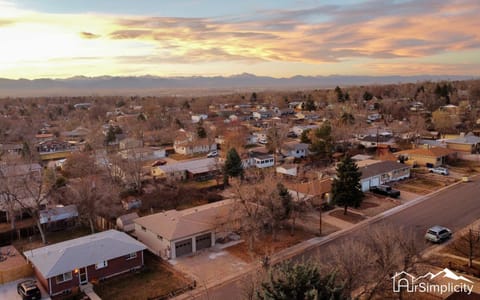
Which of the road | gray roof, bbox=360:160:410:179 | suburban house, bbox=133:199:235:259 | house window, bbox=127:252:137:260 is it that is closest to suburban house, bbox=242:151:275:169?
gray roof, bbox=360:160:410:179

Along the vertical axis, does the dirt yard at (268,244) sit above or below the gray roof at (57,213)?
below

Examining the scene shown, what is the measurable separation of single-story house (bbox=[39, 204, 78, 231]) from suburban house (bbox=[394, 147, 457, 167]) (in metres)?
38.7

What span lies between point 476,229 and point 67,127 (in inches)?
3345

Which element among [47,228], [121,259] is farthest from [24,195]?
[121,259]

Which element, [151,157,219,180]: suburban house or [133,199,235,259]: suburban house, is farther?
[151,157,219,180]: suburban house

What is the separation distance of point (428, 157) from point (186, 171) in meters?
29.7

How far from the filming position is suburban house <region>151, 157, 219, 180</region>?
44.9 m

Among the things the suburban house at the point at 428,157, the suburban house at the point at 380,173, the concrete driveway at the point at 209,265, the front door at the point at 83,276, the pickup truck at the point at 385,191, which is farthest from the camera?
the suburban house at the point at 428,157

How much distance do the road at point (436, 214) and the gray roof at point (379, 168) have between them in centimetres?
557

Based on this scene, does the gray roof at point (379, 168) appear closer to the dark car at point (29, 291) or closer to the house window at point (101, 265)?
the house window at point (101, 265)

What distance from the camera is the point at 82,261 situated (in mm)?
22047

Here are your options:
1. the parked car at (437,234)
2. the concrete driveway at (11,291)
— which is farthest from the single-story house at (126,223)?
the parked car at (437,234)

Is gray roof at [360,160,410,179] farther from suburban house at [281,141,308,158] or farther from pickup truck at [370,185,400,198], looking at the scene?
suburban house at [281,141,308,158]

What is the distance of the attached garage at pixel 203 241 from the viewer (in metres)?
26.1
